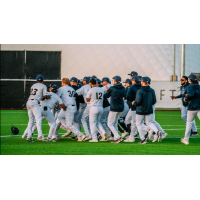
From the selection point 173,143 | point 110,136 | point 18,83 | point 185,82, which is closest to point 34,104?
point 110,136

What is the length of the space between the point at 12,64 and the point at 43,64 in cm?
278

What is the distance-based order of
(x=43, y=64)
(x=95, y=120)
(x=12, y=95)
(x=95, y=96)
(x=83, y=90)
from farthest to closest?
1. (x=43, y=64)
2. (x=12, y=95)
3. (x=83, y=90)
4. (x=95, y=120)
5. (x=95, y=96)

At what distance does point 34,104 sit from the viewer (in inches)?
453

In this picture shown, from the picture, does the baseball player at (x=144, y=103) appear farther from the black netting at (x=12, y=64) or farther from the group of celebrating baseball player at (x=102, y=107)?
the black netting at (x=12, y=64)

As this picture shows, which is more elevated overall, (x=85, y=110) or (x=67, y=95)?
(x=67, y=95)

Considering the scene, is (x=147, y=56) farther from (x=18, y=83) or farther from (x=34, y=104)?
(x=34, y=104)

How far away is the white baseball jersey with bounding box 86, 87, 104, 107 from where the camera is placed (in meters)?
11.7

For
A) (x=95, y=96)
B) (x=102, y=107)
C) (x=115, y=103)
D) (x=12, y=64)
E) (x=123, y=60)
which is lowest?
(x=102, y=107)

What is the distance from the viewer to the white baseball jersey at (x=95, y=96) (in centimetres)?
1166

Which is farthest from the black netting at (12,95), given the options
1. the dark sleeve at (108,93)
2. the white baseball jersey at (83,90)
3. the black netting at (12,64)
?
the dark sleeve at (108,93)

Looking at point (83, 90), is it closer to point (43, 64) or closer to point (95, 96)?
point (95, 96)

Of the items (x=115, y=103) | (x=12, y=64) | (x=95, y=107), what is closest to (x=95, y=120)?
(x=95, y=107)

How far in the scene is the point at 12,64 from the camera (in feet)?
108

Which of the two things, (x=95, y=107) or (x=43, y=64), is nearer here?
(x=95, y=107)
